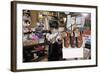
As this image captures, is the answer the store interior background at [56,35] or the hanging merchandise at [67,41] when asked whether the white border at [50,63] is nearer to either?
the store interior background at [56,35]

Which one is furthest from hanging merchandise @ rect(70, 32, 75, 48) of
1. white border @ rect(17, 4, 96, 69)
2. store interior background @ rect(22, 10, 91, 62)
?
white border @ rect(17, 4, 96, 69)

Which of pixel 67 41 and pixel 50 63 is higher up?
pixel 67 41

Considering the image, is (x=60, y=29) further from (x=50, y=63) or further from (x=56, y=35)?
Answer: (x=50, y=63)

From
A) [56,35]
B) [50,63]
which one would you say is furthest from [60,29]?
[50,63]

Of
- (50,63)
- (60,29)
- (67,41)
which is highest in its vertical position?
(60,29)

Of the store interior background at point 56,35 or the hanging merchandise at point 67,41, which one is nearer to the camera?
the store interior background at point 56,35

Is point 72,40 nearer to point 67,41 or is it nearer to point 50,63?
point 67,41

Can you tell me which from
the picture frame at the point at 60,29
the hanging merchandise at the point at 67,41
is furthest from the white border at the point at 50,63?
the hanging merchandise at the point at 67,41

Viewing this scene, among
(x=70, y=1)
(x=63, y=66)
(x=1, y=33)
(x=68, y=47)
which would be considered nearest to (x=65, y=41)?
(x=68, y=47)

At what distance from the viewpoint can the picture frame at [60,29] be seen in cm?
167

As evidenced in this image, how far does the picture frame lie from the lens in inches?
65.7

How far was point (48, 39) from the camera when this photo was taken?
5.88ft

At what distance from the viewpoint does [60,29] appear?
1.83 meters

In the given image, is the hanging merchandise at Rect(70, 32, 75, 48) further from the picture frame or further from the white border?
the white border
